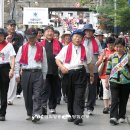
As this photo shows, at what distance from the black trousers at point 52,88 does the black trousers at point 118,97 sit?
191cm

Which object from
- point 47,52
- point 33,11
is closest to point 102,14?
point 33,11

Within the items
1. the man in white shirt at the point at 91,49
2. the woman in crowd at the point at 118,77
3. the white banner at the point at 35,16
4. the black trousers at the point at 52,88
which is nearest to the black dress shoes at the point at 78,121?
the woman in crowd at the point at 118,77

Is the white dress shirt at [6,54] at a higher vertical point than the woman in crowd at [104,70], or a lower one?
A: higher

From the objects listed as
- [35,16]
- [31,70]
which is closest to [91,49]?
[31,70]

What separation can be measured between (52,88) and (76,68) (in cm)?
194

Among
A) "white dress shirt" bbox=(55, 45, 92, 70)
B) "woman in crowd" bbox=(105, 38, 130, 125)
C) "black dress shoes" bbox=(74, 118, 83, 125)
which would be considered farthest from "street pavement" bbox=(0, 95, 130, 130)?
"white dress shirt" bbox=(55, 45, 92, 70)

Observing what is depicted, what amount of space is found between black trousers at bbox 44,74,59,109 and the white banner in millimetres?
15048

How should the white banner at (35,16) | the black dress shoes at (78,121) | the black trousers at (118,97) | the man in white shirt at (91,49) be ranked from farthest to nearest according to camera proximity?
the white banner at (35,16)
the man in white shirt at (91,49)
the black trousers at (118,97)
the black dress shoes at (78,121)

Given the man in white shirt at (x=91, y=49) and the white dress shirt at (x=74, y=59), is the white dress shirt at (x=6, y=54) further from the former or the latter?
the man in white shirt at (x=91, y=49)

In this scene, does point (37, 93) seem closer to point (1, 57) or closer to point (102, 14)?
point (1, 57)

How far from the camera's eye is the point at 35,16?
2766cm

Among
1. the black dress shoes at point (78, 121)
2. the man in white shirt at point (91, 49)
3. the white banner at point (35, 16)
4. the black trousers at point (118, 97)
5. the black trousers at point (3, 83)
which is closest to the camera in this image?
the black dress shoes at point (78, 121)

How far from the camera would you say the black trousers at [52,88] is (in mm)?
12352

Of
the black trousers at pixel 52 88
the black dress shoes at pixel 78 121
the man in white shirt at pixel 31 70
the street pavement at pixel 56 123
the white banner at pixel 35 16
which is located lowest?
the street pavement at pixel 56 123
